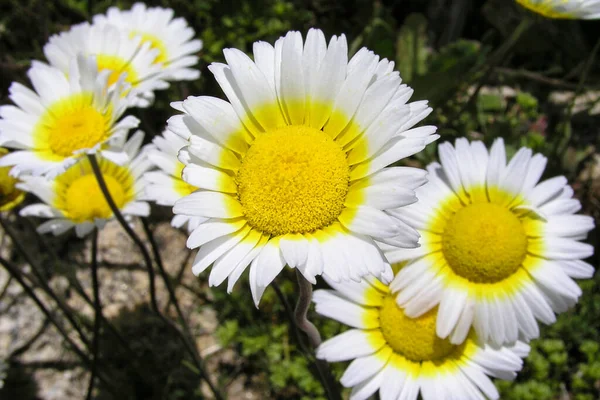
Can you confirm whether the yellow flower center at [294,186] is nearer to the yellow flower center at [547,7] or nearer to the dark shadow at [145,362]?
the yellow flower center at [547,7]

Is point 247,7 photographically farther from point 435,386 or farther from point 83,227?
point 435,386

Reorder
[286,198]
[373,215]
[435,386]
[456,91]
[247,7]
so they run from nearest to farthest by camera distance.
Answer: [373,215]
[286,198]
[435,386]
[456,91]
[247,7]

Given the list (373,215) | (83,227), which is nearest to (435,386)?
(373,215)

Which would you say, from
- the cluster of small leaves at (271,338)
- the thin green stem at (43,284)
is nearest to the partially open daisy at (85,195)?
the thin green stem at (43,284)

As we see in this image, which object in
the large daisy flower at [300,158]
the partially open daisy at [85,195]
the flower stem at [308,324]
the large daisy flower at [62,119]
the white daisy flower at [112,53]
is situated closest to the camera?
the large daisy flower at [300,158]

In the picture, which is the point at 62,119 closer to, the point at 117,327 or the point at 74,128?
the point at 74,128

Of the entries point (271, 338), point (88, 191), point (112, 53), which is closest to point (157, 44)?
point (112, 53)

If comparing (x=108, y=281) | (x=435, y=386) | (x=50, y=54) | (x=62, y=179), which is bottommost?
(x=108, y=281)
